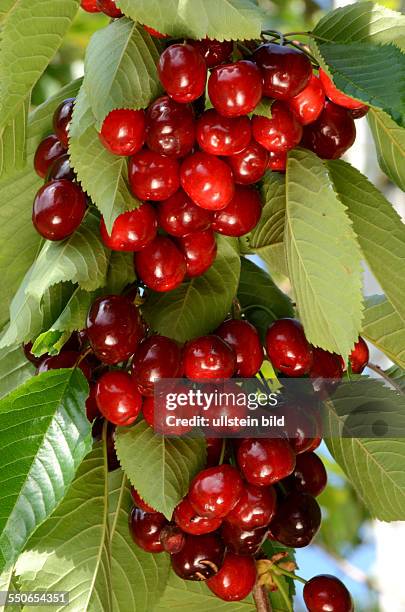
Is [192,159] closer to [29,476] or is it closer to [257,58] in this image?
[257,58]

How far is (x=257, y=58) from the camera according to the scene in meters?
0.75

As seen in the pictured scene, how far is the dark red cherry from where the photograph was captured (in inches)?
28.2

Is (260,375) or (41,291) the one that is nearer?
(41,291)

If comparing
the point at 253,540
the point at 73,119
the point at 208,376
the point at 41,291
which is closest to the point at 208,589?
the point at 253,540

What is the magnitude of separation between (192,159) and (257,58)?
10 cm

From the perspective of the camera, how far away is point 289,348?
0.80 metres

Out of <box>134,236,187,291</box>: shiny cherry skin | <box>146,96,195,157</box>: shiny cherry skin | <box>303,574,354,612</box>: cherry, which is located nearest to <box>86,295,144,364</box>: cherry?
<box>134,236,187,291</box>: shiny cherry skin

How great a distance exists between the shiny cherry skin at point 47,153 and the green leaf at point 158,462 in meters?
0.26

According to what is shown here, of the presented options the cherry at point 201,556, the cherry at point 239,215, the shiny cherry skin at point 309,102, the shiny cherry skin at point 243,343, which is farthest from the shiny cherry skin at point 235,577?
the shiny cherry skin at point 309,102

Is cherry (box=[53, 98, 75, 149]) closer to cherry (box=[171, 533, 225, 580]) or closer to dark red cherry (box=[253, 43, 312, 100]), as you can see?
dark red cherry (box=[253, 43, 312, 100])

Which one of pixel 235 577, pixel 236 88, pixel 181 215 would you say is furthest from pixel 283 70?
pixel 235 577

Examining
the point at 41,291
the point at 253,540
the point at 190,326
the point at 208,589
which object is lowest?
the point at 208,589

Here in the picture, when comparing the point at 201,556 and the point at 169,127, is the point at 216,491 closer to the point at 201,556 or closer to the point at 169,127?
the point at 201,556

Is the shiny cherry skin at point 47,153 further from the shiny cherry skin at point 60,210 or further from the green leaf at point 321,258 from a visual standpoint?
the green leaf at point 321,258
